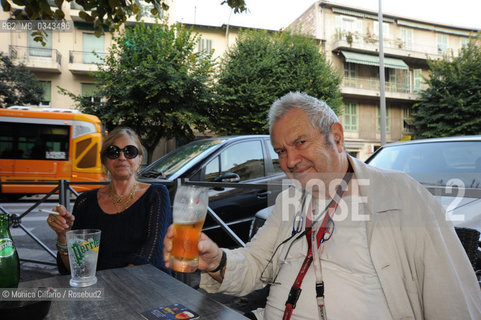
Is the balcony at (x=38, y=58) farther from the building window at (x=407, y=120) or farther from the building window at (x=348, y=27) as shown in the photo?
the building window at (x=407, y=120)

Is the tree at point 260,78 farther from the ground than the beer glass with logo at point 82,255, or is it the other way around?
the tree at point 260,78

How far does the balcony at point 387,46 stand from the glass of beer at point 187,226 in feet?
85.4

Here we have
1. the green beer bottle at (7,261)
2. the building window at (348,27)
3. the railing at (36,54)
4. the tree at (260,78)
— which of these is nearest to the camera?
the green beer bottle at (7,261)

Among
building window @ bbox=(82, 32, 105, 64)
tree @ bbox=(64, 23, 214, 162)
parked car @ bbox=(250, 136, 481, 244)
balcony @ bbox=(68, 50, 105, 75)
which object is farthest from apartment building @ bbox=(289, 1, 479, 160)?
parked car @ bbox=(250, 136, 481, 244)

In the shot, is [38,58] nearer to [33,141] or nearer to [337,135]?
[33,141]

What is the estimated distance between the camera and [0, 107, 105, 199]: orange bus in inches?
476

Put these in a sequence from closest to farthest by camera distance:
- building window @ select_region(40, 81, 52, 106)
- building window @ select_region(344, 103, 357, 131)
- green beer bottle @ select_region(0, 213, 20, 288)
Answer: green beer bottle @ select_region(0, 213, 20, 288)
building window @ select_region(40, 81, 52, 106)
building window @ select_region(344, 103, 357, 131)

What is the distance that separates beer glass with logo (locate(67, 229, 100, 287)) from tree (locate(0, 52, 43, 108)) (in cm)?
1997

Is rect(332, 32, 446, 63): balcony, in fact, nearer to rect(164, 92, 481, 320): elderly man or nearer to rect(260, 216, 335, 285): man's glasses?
rect(164, 92, 481, 320): elderly man

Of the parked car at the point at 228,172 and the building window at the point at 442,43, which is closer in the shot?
the parked car at the point at 228,172

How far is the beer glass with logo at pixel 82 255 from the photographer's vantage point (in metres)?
1.41

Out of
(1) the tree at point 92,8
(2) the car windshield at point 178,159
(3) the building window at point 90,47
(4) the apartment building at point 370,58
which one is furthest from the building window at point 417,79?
(1) the tree at point 92,8

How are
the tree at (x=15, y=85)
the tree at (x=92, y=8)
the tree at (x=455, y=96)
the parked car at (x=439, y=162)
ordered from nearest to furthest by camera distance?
1. the tree at (x=92, y=8)
2. the parked car at (x=439, y=162)
3. the tree at (x=15, y=85)
4. the tree at (x=455, y=96)

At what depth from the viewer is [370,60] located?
25.7 meters
